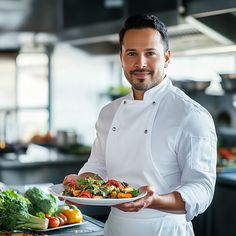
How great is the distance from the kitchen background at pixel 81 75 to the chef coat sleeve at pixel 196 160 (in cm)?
140

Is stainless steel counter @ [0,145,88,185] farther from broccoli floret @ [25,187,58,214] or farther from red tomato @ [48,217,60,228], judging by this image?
red tomato @ [48,217,60,228]

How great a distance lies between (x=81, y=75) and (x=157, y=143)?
495 cm

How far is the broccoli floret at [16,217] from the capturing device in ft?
8.93

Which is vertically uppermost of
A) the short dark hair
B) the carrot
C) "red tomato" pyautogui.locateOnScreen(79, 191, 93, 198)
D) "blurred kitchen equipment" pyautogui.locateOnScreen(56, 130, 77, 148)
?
the short dark hair

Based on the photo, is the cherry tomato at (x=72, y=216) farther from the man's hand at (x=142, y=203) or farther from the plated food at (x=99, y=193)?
the man's hand at (x=142, y=203)

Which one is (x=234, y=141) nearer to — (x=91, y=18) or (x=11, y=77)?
(x=91, y=18)

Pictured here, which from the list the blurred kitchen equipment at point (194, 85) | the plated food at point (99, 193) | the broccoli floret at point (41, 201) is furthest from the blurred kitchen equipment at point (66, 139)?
the plated food at point (99, 193)

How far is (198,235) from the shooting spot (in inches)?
197

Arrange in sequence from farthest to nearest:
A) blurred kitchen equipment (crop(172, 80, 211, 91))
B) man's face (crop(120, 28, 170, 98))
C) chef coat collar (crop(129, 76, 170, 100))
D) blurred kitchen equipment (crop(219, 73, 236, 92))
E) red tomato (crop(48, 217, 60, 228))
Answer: blurred kitchen equipment (crop(172, 80, 211, 91)), blurred kitchen equipment (crop(219, 73, 236, 92)), red tomato (crop(48, 217, 60, 228)), chef coat collar (crop(129, 76, 170, 100)), man's face (crop(120, 28, 170, 98))

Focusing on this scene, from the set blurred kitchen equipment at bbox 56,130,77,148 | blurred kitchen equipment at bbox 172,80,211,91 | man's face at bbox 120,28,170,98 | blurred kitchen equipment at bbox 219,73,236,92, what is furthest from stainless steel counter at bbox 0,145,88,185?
man's face at bbox 120,28,170,98

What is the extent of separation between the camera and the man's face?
A: 2.38 m

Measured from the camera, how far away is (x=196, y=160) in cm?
232

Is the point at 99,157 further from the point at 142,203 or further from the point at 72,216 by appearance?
the point at 142,203

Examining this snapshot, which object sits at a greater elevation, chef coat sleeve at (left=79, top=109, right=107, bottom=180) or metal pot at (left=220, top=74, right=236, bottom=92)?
metal pot at (left=220, top=74, right=236, bottom=92)
